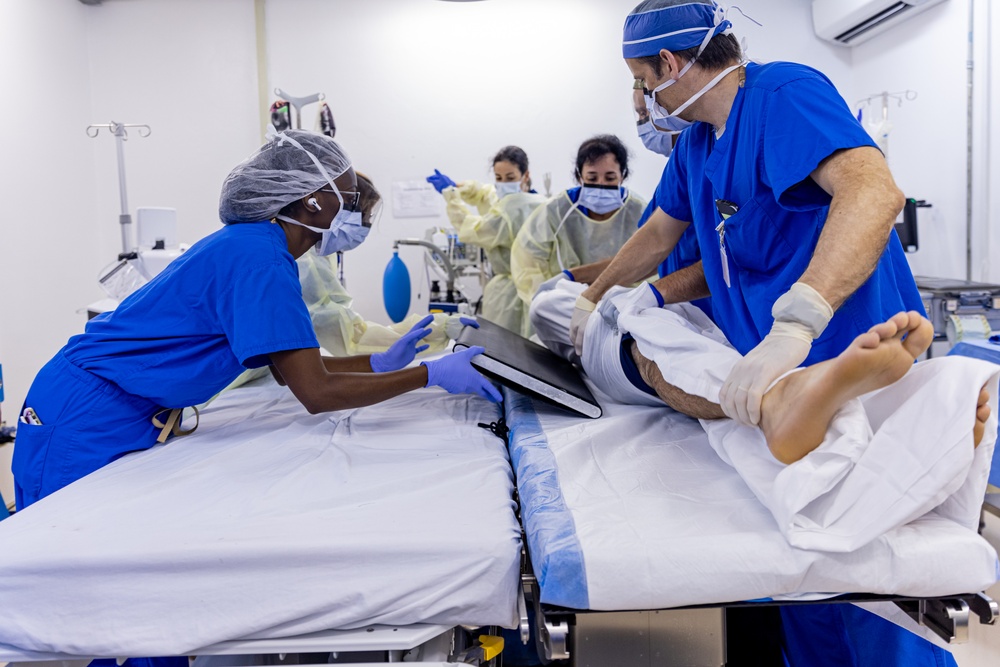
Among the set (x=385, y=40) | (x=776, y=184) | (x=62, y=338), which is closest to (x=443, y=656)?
(x=776, y=184)

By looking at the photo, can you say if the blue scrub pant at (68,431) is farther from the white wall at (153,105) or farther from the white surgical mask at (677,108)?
the white wall at (153,105)

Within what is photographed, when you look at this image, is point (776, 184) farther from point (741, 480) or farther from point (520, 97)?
point (520, 97)

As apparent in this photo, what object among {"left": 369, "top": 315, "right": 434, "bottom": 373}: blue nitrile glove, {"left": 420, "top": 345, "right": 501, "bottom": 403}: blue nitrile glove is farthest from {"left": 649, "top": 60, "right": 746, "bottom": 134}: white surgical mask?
{"left": 369, "top": 315, "right": 434, "bottom": 373}: blue nitrile glove

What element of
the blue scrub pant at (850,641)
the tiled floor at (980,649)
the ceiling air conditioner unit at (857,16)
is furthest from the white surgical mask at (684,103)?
the ceiling air conditioner unit at (857,16)

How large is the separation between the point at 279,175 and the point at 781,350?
3.61ft

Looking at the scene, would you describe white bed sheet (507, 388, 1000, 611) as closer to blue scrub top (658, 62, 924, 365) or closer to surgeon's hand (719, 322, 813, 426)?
surgeon's hand (719, 322, 813, 426)

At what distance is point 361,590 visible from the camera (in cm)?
98

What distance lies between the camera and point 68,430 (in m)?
1.48

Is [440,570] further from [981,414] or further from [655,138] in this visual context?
[655,138]

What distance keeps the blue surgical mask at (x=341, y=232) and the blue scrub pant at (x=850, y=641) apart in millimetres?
1224

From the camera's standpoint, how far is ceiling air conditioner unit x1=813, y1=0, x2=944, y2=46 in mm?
4172

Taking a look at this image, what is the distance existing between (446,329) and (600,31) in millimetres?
3272

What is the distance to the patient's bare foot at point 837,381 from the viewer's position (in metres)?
0.92

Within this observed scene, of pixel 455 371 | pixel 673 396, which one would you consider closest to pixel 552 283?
pixel 455 371
